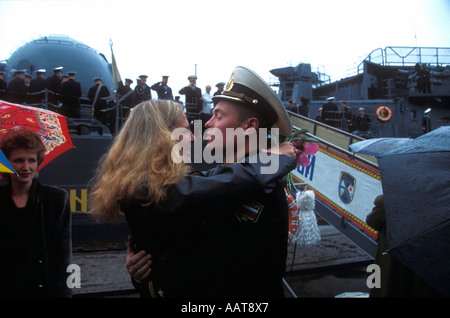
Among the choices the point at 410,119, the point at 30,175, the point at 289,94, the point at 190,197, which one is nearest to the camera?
the point at 190,197

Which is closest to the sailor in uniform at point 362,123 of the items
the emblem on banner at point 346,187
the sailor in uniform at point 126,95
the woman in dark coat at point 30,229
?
the emblem on banner at point 346,187

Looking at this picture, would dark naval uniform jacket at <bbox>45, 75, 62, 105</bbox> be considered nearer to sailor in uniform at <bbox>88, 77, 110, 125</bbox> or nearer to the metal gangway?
sailor in uniform at <bbox>88, 77, 110, 125</bbox>

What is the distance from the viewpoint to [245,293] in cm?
136

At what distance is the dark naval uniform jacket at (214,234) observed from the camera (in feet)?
4.09

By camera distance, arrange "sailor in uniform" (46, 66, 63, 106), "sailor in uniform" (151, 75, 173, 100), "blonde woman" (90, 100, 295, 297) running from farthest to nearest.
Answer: "sailor in uniform" (151, 75, 173, 100) → "sailor in uniform" (46, 66, 63, 106) → "blonde woman" (90, 100, 295, 297)

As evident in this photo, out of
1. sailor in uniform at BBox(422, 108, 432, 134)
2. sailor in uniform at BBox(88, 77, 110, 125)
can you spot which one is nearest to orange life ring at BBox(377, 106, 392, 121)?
sailor in uniform at BBox(422, 108, 432, 134)

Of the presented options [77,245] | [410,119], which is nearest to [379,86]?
[410,119]

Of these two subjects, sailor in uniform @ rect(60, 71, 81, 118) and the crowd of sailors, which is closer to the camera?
the crowd of sailors

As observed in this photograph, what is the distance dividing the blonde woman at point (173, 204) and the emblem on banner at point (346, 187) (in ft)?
13.2

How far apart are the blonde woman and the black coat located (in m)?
1.43

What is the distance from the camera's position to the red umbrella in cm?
272

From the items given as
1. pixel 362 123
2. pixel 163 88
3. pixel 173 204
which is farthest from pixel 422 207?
Result: pixel 362 123
